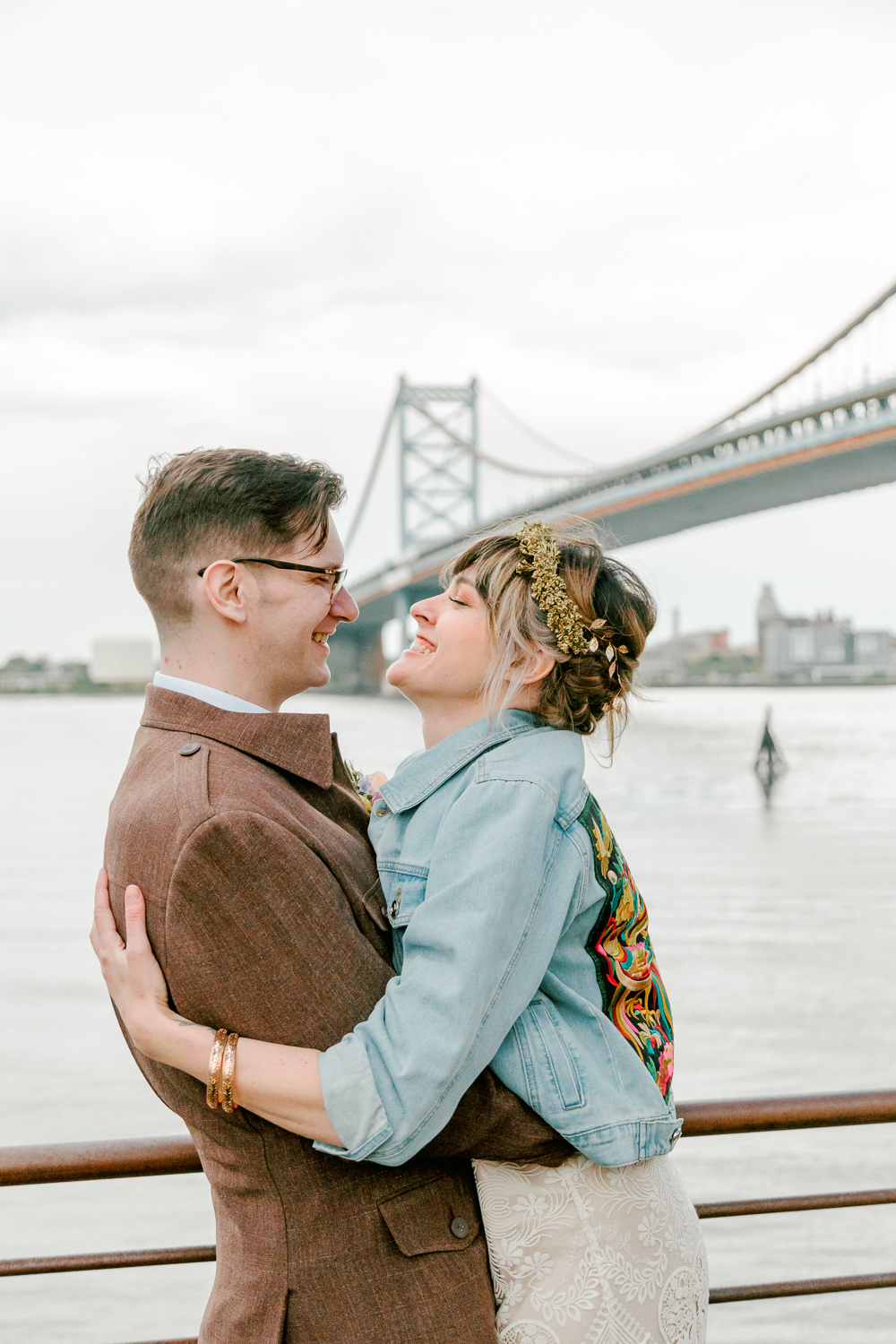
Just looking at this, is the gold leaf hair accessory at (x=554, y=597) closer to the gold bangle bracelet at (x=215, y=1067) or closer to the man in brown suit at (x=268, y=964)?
the man in brown suit at (x=268, y=964)

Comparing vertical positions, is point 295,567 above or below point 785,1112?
above

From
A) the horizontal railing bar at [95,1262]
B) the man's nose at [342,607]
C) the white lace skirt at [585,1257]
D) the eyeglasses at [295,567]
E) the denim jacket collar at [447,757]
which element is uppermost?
the eyeglasses at [295,567]

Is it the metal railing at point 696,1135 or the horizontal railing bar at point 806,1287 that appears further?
the horizontal railing bar at point 806,1287

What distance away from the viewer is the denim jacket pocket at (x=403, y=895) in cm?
116

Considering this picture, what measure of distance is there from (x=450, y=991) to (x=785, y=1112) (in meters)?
0.57

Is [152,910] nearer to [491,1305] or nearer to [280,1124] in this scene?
[280,1124]

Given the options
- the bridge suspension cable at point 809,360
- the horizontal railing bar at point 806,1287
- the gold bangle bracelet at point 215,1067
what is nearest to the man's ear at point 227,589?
the gold bangle bracelet at point 215,1067

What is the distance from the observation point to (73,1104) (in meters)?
7.60

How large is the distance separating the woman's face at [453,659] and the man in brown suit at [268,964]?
13 cm

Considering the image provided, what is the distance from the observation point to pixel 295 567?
4.35 ft

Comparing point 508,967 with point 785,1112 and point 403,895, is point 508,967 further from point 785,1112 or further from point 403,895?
Answer: point 785,1112

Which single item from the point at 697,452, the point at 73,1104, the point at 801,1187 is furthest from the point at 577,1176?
the point at 697,452

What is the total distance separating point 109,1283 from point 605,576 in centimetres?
492

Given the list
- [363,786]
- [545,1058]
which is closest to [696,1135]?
[545,1058]
